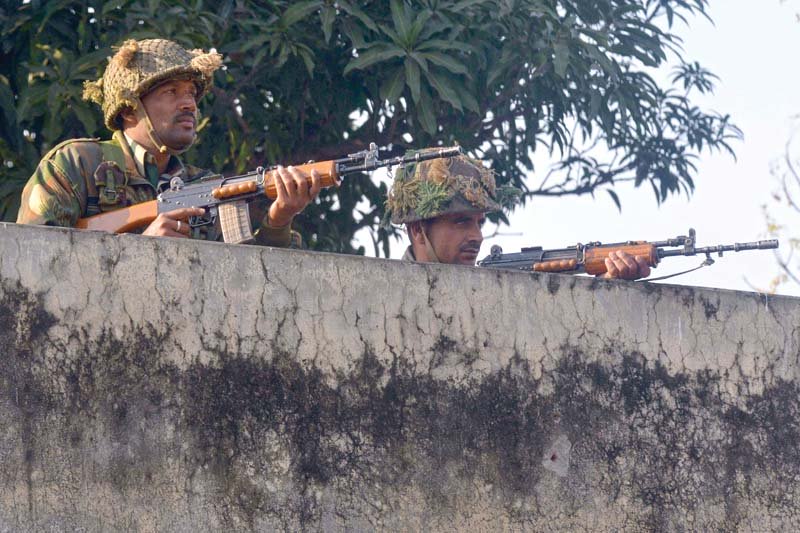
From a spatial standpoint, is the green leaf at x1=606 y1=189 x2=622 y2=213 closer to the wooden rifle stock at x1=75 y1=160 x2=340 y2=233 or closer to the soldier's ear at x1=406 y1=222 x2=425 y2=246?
the soldier's ear at x1=406 y1=222 x2=425 y2=246

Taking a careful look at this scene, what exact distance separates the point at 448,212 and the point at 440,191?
10cm

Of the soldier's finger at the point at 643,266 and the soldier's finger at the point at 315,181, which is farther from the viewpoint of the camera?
the soldier's finger at the point at 643,266

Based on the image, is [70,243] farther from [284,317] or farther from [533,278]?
[533,278]

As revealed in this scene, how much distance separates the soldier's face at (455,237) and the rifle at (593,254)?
143mm

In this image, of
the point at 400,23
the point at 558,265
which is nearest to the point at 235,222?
the point at 558,265

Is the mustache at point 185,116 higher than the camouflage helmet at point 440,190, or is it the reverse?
the mustache at point 185,116

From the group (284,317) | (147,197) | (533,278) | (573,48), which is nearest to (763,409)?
(533,278)

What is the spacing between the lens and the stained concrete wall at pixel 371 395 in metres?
3.85

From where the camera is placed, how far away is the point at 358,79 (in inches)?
288

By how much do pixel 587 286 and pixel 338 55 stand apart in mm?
Result: 3007

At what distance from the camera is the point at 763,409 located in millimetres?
4812

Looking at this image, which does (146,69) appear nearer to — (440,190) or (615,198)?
(440,190)

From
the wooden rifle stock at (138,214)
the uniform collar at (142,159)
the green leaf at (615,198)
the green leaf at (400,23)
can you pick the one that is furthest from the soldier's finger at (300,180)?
the green leaf at (615,198)

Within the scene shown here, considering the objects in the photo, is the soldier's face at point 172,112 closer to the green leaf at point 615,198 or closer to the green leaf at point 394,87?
the green leaf at point 394,87
